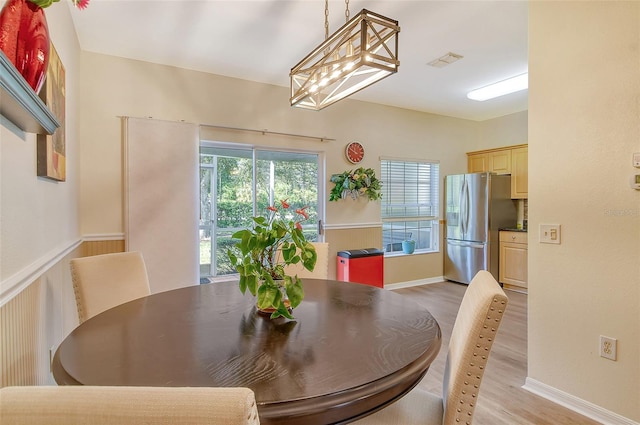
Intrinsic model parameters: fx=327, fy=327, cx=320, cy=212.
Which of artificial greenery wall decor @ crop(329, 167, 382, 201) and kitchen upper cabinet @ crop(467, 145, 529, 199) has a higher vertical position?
kitchen upper cabinet @ crop(467, 145, 529, 199)

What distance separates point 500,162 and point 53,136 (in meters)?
5.32

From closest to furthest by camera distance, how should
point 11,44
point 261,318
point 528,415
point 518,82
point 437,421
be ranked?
1. point 11,44
2. point 437,421
3. point 261,318
4. point 528,415
5. point 518,82

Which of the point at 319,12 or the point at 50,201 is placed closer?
the point at 50,201

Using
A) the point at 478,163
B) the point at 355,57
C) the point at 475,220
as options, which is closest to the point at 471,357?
the point at 355,57

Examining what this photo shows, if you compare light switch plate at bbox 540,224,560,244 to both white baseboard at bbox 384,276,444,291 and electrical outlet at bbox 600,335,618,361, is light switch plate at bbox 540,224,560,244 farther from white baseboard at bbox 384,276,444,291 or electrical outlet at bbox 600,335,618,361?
white baseboard at bbox 384,276,444,291

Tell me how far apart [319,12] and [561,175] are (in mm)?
1962

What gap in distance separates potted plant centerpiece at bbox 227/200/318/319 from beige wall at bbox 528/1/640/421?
169cm

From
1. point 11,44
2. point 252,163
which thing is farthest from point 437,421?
point 252,163

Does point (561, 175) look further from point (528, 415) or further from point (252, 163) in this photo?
point (252, 163)

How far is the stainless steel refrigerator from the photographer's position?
4719mm

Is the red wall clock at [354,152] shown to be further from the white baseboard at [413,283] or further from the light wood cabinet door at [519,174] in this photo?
the light wood cabinet door at [519,174]

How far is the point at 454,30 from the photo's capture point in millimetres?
2648

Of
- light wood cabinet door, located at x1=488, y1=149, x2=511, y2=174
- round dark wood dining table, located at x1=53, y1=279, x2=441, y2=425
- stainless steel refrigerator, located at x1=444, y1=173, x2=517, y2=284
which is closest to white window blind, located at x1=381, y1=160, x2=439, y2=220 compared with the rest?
stainless steel refrigerator, located at x1=444, y1=173, x2=517, y2=284

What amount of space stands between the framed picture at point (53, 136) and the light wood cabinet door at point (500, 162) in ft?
17.2
